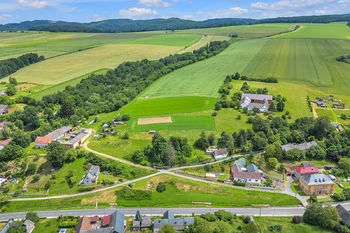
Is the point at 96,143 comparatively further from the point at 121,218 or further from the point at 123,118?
the point at 121,218

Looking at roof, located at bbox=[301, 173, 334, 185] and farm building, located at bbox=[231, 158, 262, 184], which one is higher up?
roof, located at bbox=[301, 173, 334, 185]

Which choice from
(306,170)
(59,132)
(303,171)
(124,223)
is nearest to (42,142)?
(59,132)

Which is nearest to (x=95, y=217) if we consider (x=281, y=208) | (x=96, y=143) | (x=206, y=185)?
(x=206, y=185)

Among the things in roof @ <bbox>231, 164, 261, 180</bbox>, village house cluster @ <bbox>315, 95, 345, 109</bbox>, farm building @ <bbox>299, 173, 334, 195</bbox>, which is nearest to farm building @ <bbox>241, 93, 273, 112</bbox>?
village house cluster @ <bbox>315, 95, 345, 109</bbox>

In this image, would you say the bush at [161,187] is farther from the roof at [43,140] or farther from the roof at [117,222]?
the roof at [43,140]

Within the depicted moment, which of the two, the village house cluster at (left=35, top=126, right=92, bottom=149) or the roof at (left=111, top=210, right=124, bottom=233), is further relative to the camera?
the village house cluster at (left=35, top=126, right=92, bottom=149)

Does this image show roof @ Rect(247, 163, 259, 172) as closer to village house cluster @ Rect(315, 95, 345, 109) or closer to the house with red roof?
the house with red roof

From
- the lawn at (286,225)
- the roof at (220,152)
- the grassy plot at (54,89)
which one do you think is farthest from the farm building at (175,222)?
the grassy plot at (54,89)
